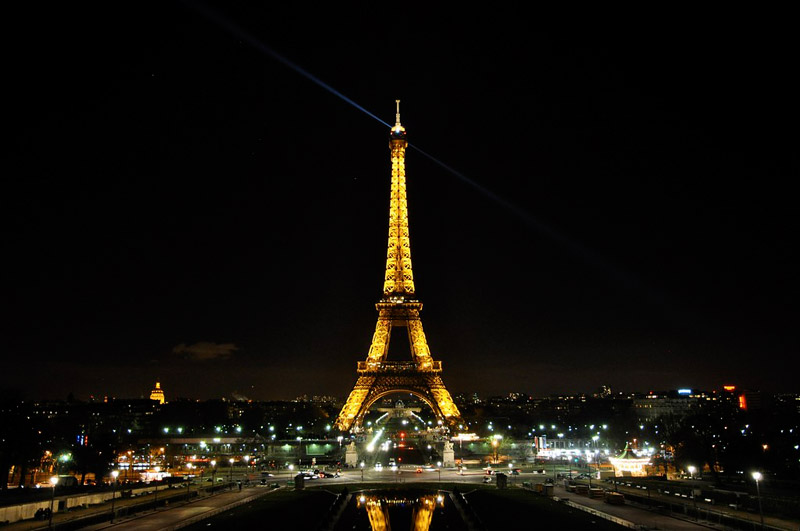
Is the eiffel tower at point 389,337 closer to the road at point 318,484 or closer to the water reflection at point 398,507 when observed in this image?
the road at point 318,484

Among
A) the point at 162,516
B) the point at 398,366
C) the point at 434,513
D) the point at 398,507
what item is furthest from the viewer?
the point at 398,366

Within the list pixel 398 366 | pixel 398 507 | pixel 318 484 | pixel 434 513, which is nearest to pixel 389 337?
pixel 398 366

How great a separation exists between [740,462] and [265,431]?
9405cm

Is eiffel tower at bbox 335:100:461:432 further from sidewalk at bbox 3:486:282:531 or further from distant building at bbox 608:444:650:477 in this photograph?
sidewalk at bbox 3:486:282:531

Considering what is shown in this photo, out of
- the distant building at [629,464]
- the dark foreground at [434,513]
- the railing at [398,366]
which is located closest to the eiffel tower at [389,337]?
the railing at [398,366]

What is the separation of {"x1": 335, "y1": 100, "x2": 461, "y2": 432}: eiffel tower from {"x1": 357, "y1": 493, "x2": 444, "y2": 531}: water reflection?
144 feet

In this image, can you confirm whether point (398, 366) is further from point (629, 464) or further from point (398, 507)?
point (398, 507)

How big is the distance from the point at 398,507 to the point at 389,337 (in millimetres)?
52839

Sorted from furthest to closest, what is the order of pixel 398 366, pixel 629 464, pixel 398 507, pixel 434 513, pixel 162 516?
1. pixel 398 366
2. pixel 629 464
3. pixel 398 507
4. pixel 434 513
5. pixel 162 516

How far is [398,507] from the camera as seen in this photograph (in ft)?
139

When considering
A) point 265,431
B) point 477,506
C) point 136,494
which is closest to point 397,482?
point 477,506

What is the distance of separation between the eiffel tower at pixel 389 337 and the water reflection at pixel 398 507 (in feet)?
144

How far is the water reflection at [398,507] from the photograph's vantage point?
36281mm

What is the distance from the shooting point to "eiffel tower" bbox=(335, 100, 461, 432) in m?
92.4
